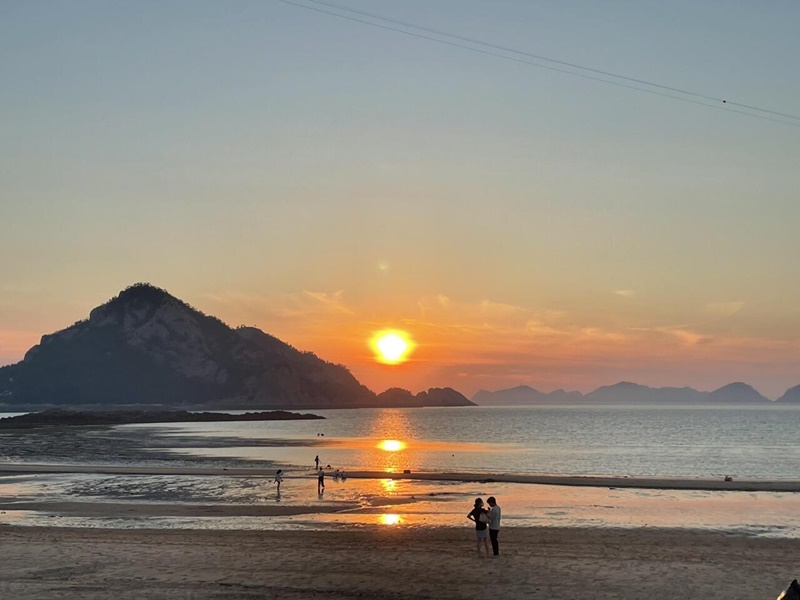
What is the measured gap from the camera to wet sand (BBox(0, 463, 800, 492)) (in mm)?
48062

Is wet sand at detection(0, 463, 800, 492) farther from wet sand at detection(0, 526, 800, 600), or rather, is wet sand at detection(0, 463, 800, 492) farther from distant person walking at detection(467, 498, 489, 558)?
distant person walking at detection(467, 498, 489, 558)

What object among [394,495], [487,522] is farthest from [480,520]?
[394,495]

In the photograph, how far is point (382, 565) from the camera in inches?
853

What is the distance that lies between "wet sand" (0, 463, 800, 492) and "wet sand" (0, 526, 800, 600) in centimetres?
2133

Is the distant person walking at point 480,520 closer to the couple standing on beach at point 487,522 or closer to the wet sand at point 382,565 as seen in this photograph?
the couple standing on beach at point 487,522

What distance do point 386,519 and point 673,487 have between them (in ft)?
76.9

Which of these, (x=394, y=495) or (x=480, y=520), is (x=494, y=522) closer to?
(x=480, y=520)

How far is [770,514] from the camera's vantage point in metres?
35.4

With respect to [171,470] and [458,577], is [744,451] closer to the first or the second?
[171,470]

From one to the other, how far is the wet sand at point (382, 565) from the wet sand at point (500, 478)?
21.3 metres

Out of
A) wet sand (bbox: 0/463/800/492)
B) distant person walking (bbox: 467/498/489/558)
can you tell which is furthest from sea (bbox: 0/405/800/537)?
distant person walking (bbox: 467/498/489/558)

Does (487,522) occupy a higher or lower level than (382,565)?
higher

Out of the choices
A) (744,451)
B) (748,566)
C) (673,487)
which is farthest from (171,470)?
(744,451)

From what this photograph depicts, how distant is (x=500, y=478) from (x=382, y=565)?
3101 centimetres
